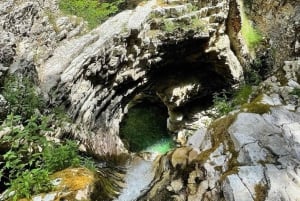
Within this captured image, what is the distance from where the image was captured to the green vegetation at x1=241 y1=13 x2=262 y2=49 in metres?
13.1

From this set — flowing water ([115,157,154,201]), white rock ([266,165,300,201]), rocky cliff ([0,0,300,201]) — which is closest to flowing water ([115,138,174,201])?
flowing water ([115,157,154,201])

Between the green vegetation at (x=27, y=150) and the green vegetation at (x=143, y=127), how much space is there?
687 centimetres

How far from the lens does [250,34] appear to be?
1330 cm

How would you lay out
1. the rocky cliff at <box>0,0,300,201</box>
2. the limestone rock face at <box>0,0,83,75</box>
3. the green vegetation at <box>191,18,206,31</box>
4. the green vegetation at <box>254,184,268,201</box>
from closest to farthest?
the green vegetation at <box>254,184,268,201</box>
the rocky cliff at <box>0,0,300,201</box>
the limestone rock face at <box>0,0,83,75</box>
the green vegetation at <box>191,18,206,31</box>

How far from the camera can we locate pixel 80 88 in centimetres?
884

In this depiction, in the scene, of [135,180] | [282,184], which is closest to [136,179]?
[135,180]

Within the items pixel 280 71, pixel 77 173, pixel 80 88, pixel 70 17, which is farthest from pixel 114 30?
pixel 77 173

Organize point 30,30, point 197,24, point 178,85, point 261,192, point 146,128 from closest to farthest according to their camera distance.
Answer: point 261,192, point 30,30, point 197,24, point 178,85, point 146,128

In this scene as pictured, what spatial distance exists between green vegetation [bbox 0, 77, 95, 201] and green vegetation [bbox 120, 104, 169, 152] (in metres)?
6.87

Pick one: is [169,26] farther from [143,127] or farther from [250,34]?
[143,127]

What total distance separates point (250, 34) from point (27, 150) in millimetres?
10369

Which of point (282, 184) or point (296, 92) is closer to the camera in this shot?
point (282, 184)

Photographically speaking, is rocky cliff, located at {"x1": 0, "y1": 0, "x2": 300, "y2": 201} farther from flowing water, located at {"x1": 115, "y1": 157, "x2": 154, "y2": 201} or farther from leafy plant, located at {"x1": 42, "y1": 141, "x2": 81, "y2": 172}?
leafy plant, located at {"x1": 42, "y1": 141, "x2": 81, "y2": 172}

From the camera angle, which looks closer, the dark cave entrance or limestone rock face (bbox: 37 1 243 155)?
limestone rock face (bbox: 37 1 243 155)
